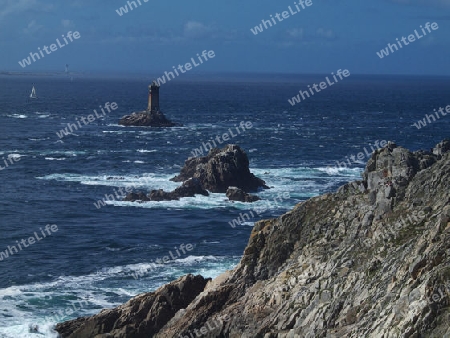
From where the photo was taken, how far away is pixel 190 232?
2603 inches

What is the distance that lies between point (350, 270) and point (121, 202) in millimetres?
47497

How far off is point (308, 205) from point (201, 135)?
95.2 m

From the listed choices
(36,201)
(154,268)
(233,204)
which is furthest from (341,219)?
(36,201)

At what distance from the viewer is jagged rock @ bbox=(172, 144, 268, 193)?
273 feet

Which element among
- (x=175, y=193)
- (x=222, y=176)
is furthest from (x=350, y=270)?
(x=222, y=176)

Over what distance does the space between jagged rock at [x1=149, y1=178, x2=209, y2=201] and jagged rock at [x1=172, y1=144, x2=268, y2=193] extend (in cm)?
226

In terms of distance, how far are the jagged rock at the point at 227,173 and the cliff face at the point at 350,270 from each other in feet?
137

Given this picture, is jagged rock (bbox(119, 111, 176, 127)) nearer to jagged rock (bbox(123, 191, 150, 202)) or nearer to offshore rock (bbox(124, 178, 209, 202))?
offshore rock (bbox(124, 178, 209, 202))

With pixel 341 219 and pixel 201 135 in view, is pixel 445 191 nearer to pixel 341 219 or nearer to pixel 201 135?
pixel 341 219

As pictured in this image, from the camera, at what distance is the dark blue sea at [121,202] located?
5062cm

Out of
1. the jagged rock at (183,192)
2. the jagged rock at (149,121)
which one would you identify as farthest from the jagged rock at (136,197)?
the jagged rock at (149,121)

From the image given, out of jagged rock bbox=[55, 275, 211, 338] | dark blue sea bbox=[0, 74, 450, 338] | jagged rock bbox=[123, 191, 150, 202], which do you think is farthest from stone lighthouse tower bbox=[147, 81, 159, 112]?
jagged rock bbox=[55, 275, 211, 338]

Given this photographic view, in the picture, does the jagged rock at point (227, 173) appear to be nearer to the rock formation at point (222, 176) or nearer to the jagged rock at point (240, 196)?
the rock formation at point (222, 176)

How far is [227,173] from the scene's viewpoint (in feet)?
272
